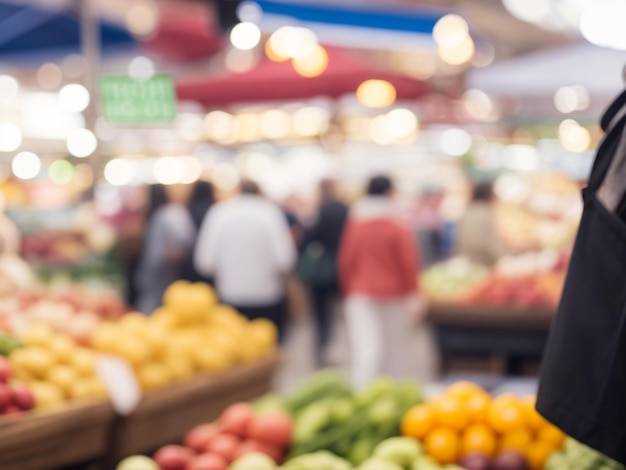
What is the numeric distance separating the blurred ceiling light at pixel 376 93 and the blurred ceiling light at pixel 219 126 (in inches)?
264

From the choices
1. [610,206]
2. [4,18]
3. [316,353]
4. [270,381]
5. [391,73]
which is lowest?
[316,353]

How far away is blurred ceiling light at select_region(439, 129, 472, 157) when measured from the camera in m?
31.5

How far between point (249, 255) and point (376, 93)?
7.97 feet

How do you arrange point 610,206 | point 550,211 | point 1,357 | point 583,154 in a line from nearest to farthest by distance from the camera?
point 610,206 → point 1,357 → point 550,211 → point 583,154

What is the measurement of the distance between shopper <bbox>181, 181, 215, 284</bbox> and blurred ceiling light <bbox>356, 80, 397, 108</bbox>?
169 cm

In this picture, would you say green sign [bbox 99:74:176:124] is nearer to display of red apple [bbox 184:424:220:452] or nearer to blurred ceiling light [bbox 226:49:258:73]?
display of red apple [bbox 184:424:220:452]

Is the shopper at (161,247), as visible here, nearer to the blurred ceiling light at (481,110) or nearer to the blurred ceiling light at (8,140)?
the blurred ceiling light at (8,140)

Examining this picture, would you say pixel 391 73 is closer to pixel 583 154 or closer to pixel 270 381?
pixel 270 381

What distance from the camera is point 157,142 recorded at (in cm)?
2258

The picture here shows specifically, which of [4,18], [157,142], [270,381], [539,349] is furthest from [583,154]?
[270,381]

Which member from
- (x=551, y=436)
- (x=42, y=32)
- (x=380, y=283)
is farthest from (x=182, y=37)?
(x=551, y=436)

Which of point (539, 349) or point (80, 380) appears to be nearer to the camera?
point (80, 380)

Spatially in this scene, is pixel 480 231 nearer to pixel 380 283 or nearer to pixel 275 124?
pixel 380 283

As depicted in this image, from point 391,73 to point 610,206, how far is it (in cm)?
741
